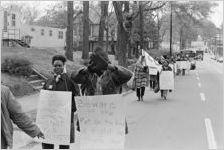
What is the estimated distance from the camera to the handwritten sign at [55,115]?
5.49m

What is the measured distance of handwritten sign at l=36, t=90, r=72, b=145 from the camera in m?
5.49

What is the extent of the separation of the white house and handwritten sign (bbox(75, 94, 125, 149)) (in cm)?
2974

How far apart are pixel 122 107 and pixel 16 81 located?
11.7 meters

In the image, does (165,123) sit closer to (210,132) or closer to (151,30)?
(210,132)

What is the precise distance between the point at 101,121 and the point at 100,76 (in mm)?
556

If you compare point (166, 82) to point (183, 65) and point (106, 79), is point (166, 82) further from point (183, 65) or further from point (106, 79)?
point (183, 65)

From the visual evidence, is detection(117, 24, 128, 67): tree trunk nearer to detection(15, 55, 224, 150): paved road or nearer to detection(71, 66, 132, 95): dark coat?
detection(15, 55, 224, 150): paved road

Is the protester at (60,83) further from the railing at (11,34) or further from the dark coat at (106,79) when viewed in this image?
the railing at (11,34)

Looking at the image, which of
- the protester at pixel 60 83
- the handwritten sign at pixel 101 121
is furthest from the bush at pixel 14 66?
the handwritten sign at pixel 101 121

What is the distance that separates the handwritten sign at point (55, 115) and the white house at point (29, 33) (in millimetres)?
29444

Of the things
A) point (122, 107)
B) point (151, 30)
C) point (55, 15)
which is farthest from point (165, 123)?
point (55, 15)

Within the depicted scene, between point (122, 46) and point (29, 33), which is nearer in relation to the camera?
point (122, 46)

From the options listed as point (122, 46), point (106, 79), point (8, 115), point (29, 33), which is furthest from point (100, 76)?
point (29, 33)

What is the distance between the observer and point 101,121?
5.45 m
